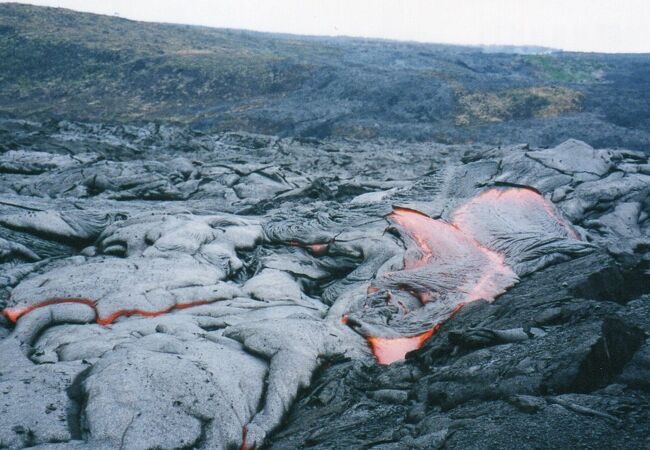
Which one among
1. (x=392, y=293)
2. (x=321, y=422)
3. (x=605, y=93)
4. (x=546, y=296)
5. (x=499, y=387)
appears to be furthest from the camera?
(x=605, y=93)

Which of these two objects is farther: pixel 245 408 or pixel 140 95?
pixel 140 95

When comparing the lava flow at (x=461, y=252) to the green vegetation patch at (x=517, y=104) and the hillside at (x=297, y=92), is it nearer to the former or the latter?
the hillside at (x=297, y=92)

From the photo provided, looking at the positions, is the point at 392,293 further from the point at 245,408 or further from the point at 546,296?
the point at 245,408

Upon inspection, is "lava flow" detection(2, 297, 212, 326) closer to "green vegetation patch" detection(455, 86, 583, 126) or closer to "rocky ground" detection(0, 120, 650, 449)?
"rocky ground" detection(0, 120, 650, 449)

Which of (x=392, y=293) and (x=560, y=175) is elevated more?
(x=560, y=175)

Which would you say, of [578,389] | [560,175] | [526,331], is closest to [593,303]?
[526,331]

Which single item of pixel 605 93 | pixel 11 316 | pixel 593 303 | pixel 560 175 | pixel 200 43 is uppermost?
pixel 200 43

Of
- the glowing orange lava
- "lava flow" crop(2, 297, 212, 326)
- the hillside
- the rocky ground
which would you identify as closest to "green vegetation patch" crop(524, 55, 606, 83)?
the hillside
